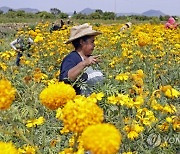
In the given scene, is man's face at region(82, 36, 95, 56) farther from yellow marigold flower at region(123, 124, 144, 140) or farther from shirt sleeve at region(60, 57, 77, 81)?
yellow marigold flower at region(123, 124, 144, 140)

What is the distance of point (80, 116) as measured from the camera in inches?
37.7

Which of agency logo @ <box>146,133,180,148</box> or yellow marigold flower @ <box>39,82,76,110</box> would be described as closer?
yellow marigold flower @ <box>39,82,76,110</box>

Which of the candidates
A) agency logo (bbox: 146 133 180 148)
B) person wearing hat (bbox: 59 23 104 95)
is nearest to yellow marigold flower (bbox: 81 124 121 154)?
agency logo (bbox: 146 133 180 148)

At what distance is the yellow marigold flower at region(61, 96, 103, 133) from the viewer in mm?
954

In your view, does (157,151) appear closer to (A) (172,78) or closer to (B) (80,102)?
(B) (80,102)

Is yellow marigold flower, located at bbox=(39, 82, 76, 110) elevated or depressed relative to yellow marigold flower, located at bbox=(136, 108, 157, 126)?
elevated

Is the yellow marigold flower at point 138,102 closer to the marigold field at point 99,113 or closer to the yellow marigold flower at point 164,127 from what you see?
the marigold field at point 99,113

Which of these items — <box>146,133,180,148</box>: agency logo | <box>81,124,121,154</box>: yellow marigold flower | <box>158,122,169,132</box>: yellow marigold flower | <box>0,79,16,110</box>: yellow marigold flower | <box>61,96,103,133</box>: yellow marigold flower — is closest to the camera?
<box>81,124,121,154</box>: yellow marigold flower

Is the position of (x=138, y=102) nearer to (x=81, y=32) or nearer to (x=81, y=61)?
(x=81, y=61)

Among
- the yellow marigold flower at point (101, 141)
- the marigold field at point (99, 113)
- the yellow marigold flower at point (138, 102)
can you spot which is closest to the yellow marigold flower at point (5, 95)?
the marigold field at point (99, 113)

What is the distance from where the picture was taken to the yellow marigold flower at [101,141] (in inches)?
32.6

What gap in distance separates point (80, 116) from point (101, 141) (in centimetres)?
14

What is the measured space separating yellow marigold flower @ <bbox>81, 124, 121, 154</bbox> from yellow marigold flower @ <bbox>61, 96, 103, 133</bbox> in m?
0.08

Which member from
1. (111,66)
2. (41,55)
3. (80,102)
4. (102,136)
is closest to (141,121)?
(80,102)
